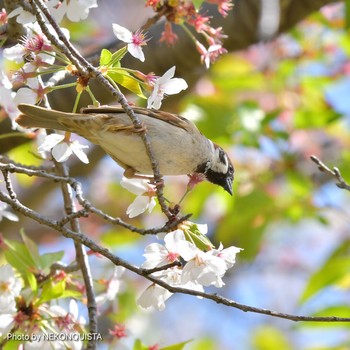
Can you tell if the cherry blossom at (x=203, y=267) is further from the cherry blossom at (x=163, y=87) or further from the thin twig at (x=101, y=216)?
the cherry blossom at (x=163, y=87)

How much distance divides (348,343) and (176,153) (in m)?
1.80

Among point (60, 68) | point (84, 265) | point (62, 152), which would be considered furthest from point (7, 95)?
point (84, 265)

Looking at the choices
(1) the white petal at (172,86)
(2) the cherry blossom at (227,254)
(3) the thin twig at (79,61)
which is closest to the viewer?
(3) the thin twig at (79,61)

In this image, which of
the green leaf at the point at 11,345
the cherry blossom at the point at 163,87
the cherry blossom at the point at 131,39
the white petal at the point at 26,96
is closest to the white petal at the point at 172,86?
the cherry blossom at the point at 163,87

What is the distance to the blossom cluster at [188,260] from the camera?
7.24 feet

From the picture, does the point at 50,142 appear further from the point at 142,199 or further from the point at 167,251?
the point at 167,251

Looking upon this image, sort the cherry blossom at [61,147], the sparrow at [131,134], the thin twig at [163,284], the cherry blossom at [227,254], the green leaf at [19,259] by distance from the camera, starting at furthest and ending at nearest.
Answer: the green leaf at [19,259], the sparrow at [131,134], the cherry blossom at [61,147], the cherry blossom at [227,254], the thin twig at [163,284]

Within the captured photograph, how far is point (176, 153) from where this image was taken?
2762 millimetres

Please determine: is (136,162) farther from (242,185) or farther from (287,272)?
(287,272)

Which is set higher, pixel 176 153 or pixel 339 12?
pixel 176 153

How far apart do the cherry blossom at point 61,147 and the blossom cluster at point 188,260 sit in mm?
444

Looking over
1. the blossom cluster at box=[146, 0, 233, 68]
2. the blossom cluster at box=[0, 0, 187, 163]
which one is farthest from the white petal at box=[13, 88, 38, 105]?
the blossom cluster at box=[146, 0, 233, 68]

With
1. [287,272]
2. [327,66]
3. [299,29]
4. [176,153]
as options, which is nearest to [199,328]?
[287,272]

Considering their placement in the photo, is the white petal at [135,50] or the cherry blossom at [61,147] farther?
the cherry blossom at [61,147]
